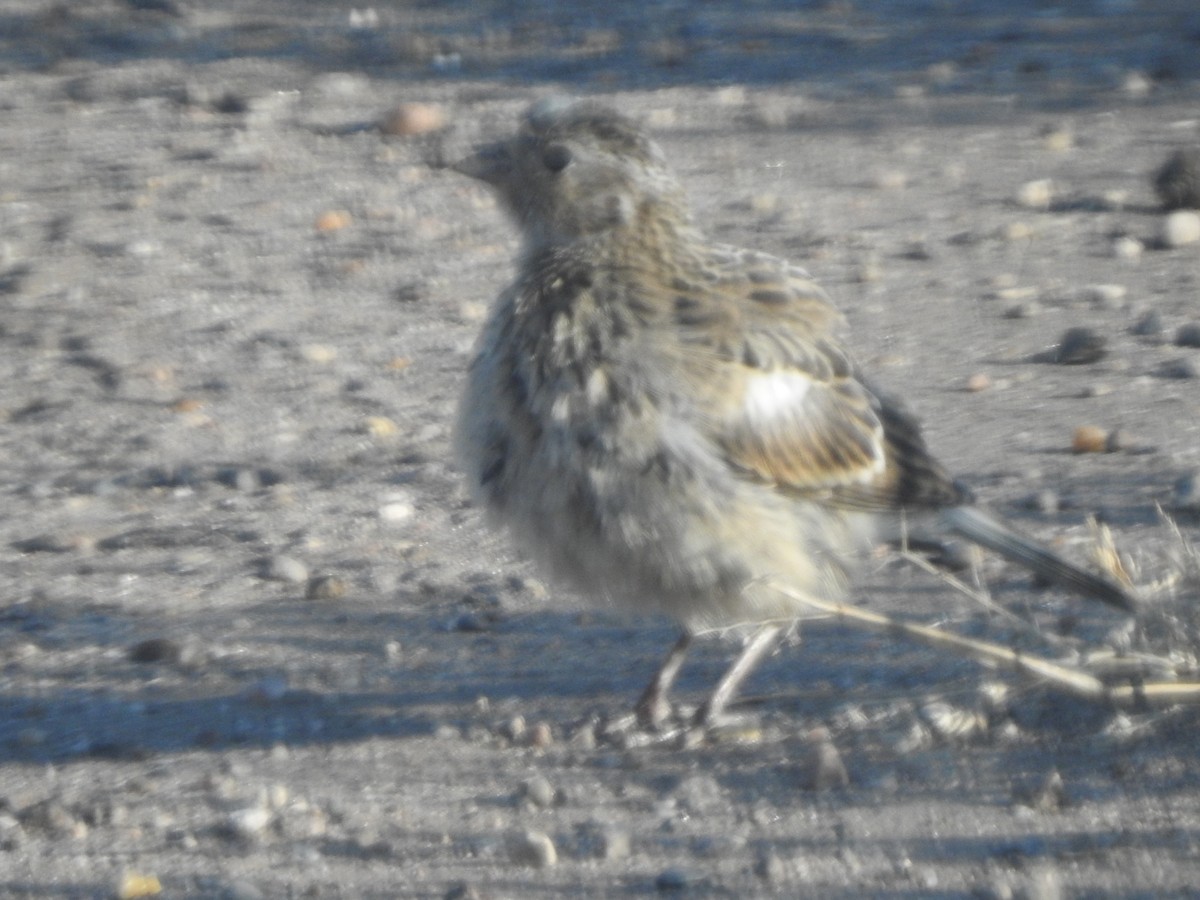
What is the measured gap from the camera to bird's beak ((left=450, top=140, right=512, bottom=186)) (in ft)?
17.7

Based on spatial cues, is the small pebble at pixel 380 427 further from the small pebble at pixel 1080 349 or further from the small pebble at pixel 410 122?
the small pebble at pixel 410 122

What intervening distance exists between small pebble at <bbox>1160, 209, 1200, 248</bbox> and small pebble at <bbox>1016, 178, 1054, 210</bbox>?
0.65m

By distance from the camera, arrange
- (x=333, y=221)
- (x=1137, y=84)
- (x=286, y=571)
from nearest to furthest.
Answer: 1. (x=286, y=571)
2. (x=333, y=221)
3. (x=1137, y=84)

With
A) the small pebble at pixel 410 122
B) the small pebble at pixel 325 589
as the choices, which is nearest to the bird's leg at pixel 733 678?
the small pebble at pixel 325 589

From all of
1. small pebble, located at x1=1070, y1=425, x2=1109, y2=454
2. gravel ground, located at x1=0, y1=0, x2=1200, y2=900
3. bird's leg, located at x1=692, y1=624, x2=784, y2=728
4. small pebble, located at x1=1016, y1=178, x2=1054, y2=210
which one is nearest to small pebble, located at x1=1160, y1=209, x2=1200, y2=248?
gravel ground, located at x1=0, y1=0, x2=1200, y2=900

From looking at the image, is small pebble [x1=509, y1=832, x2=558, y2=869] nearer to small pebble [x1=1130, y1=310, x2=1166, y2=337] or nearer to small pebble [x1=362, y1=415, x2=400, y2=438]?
small pebble [x1=362, y1=415, x2=400, y2=438]

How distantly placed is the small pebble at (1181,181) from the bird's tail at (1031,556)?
3701 millimetres

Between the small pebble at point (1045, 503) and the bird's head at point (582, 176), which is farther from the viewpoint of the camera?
the small pebble at point (1045, 503)

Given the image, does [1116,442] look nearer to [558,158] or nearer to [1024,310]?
[1024,310]

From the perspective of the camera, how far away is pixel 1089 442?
6254mm

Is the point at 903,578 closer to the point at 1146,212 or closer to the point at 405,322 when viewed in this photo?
the point at 405,322

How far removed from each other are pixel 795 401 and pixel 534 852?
1263mm

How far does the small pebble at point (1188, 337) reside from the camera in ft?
23.1

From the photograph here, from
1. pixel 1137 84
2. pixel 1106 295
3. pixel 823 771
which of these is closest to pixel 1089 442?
pixel 1106 295
